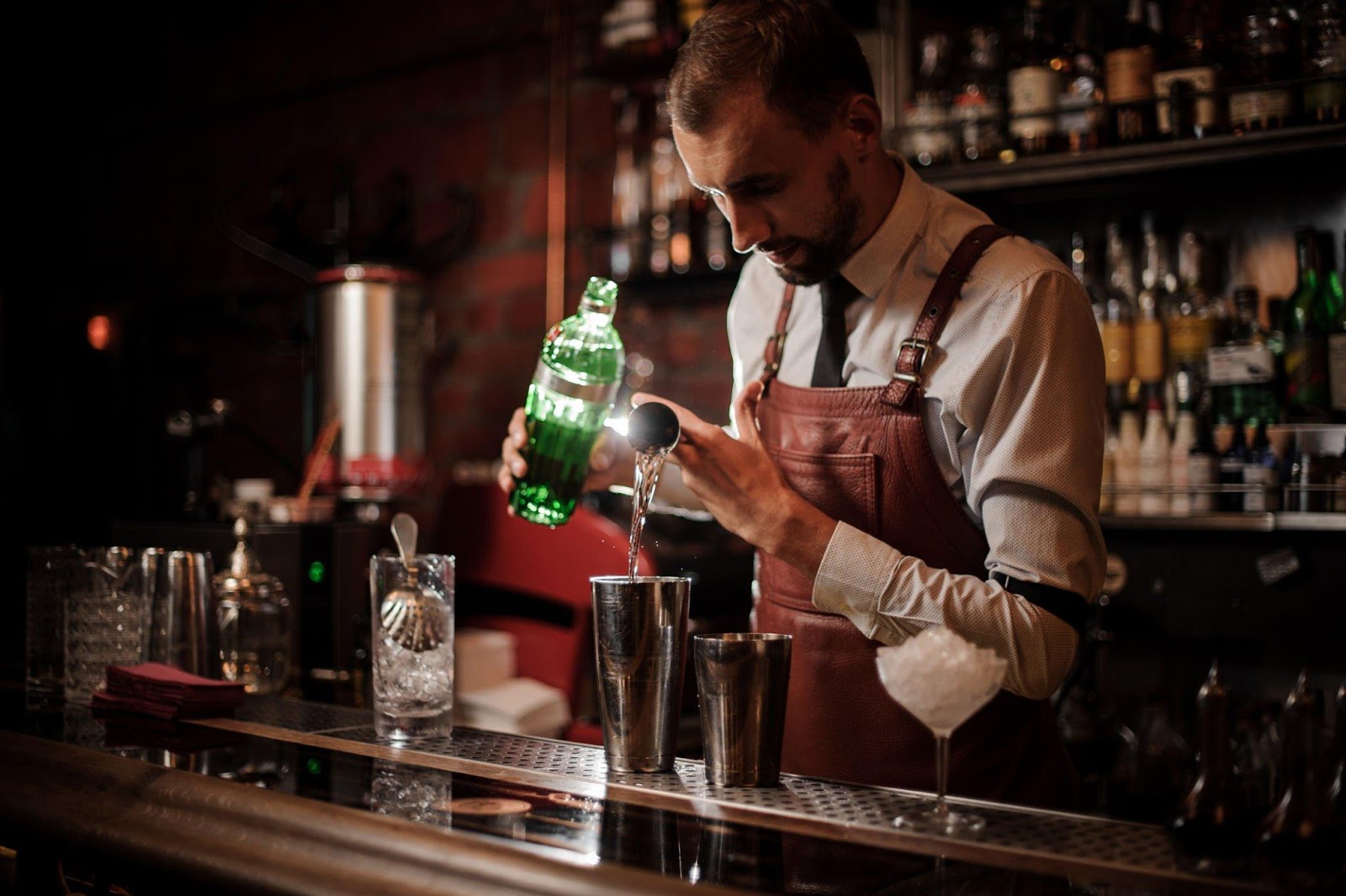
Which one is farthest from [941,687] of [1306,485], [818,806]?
[1306,485]

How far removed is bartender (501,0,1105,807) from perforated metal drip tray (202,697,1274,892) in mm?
262

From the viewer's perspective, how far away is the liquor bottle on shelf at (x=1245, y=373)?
7.00ft

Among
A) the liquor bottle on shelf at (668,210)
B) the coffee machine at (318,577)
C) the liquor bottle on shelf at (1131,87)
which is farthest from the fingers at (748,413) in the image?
the liquor bottle on shelf at (668,210)

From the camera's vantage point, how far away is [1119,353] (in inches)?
91.8

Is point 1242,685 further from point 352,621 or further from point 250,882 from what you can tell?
point 250,882

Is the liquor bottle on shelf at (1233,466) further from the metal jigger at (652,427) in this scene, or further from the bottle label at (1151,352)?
the metal jigger at (652,427)

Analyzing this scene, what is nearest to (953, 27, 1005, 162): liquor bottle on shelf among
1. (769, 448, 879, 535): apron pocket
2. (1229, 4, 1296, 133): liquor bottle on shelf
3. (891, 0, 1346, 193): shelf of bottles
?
(891, 0, 1346, 193): shelf of bottles

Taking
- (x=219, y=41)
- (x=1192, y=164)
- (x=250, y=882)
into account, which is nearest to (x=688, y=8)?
(x=1192, y=164)

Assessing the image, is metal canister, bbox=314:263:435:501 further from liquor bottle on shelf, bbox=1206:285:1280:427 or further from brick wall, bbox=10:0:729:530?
liquor bottle on shelf, bbox=1206:285:1280:427

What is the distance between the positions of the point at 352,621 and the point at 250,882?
4.08 ft

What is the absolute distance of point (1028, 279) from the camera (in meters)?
1.39

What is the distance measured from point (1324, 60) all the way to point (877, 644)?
133 cm

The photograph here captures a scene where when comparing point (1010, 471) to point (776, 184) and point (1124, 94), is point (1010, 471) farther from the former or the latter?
point (1124, 94)

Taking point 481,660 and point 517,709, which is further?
point 481,660
